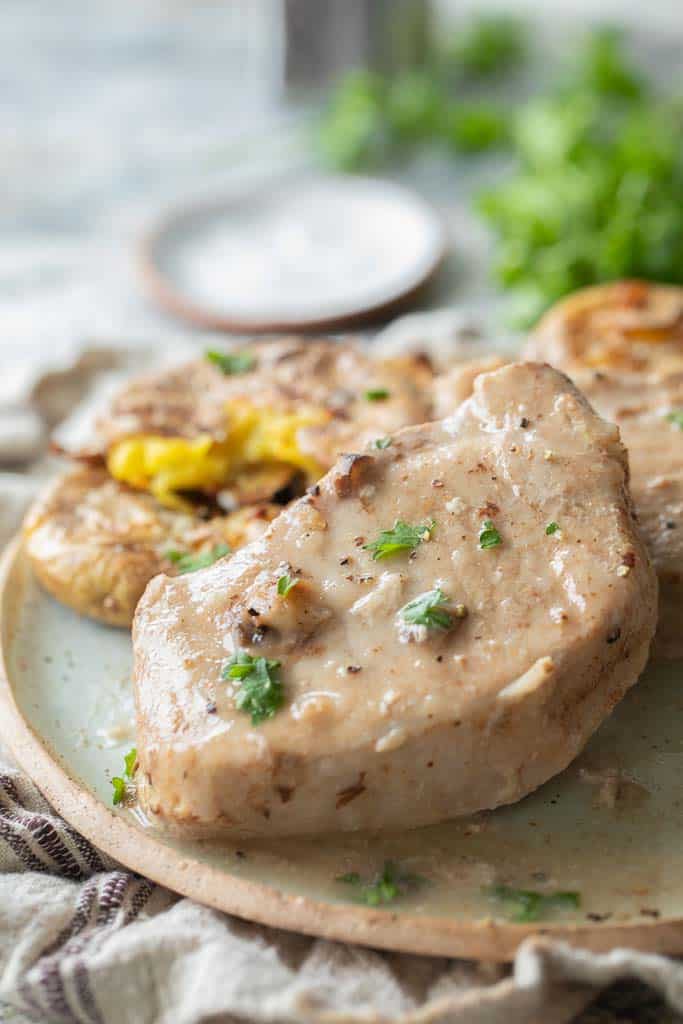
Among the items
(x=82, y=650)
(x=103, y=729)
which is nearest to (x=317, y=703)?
(x=103, y=729)

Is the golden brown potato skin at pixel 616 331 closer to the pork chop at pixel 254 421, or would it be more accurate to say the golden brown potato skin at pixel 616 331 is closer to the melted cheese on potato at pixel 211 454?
the pork chop at pixel 254 421

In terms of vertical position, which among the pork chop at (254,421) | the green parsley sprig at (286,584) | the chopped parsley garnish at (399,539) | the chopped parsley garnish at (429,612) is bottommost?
the pork chop at (254,421)

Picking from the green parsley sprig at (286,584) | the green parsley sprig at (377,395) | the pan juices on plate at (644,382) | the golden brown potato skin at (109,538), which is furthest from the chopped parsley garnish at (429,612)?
the green parsley sprig at (377,395)

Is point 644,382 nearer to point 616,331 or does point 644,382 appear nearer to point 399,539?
point 616,331

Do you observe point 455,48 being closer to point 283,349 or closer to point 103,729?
point 283,349

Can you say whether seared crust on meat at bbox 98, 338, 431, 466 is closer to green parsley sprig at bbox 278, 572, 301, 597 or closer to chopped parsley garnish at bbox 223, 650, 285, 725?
green parsley sprig at bbox 278, 572, 301, 597

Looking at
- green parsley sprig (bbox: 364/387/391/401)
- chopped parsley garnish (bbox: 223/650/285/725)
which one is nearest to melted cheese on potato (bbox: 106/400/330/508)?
green parsley sprig (bbox: 364/387/391/401)

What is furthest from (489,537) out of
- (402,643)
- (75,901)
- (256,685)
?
(75,901)
